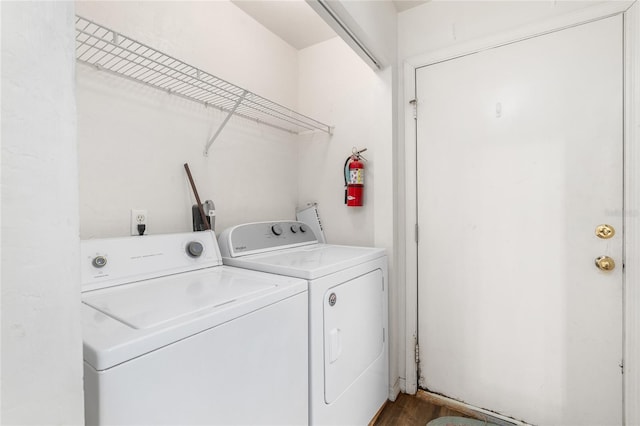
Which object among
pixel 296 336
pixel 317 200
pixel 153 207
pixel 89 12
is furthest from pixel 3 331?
pixel 317 200

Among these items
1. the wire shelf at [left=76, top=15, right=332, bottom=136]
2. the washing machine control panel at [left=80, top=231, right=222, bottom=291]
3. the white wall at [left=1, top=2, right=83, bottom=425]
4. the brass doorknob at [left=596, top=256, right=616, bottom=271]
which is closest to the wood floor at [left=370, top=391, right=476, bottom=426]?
the brass doorknob at [left=596, top=256, right=616, bottom=271]

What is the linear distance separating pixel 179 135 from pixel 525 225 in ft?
6.55

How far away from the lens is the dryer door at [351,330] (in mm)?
1347

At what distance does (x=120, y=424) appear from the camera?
25.9 inches

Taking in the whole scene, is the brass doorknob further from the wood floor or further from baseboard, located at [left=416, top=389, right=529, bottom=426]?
the wood floor

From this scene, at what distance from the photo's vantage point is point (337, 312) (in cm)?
141

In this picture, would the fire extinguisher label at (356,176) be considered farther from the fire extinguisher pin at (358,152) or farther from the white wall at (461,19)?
the white wall at (461,19)

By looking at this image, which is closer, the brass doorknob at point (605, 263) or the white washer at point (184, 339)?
the white washer at point (184, 339)

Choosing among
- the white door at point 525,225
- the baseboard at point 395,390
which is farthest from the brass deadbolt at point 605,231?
the baseboard at point 395,390

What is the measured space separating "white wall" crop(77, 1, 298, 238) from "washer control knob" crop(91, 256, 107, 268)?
228 mm

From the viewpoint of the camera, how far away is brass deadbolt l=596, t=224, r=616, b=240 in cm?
148

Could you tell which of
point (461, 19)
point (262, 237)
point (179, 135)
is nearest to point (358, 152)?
point (262, 237)

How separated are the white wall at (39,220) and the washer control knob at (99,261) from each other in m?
0.81

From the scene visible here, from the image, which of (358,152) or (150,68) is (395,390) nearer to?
(358,152)
